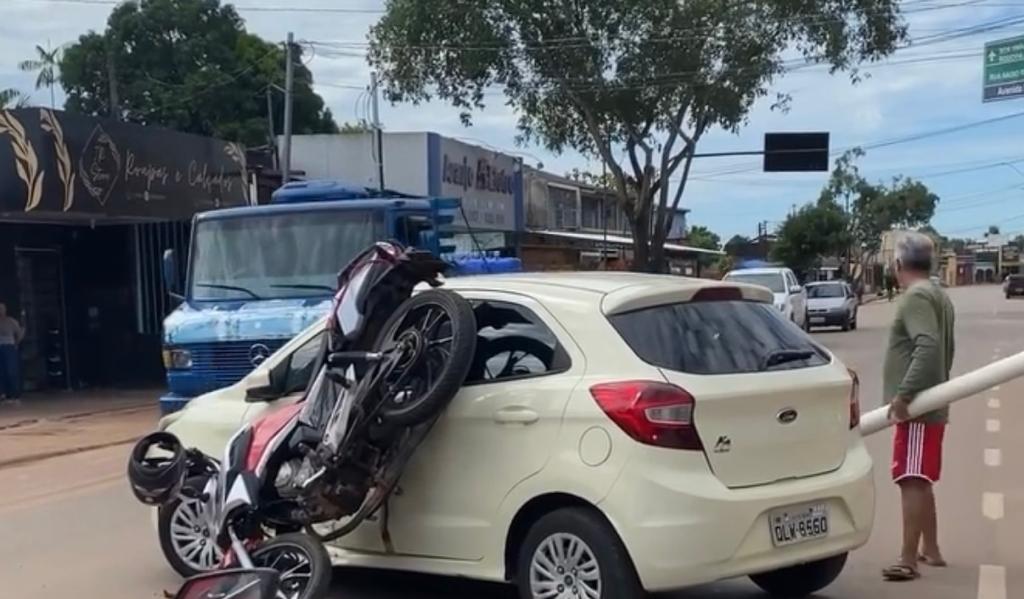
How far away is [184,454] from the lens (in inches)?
294

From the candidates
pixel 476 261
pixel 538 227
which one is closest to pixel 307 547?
pixel 476 261

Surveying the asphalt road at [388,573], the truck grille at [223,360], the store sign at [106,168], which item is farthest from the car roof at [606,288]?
the store sign at [106,168]

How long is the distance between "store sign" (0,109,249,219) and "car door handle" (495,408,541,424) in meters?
14.1

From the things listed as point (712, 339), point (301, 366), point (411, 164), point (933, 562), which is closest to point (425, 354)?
point (301, 366)

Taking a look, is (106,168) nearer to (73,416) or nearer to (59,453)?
(73,416)

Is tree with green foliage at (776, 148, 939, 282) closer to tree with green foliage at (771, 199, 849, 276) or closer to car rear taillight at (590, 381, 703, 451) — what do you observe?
tree with green foliage at (771, 199, 849, 276)

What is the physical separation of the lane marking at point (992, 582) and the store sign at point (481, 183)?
2581cm

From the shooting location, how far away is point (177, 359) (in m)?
13.3

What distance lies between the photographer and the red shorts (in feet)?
24.8

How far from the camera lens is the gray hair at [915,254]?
756cm

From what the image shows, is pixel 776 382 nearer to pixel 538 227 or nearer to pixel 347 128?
pixel 538 227

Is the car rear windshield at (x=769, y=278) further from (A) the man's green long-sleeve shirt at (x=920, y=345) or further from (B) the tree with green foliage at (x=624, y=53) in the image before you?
(A) the man's green long-sleeve shirt at (x=920, y=345)

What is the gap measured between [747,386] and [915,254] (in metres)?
1.94

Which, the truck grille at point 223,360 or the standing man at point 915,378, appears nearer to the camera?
the standing man at point 915,378
